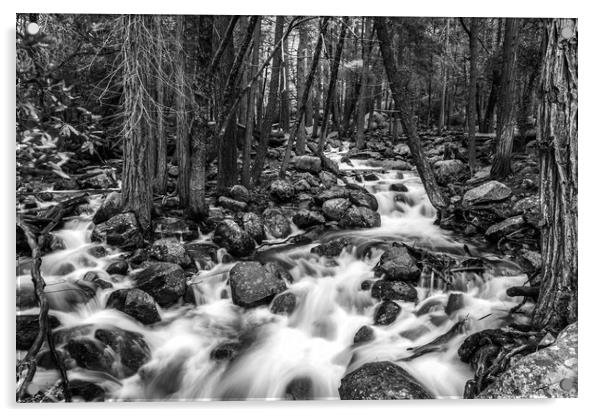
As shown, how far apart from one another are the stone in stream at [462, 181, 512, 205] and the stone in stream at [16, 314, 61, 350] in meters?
3.12

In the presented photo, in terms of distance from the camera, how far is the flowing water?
2.69 metres

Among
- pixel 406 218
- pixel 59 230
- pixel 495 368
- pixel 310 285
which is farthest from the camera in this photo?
pixel 406 218

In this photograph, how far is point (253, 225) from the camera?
3.41 m

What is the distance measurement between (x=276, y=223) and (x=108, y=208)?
126cm

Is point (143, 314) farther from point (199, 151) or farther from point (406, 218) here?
point (406, 218)

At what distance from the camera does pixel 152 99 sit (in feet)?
10.4

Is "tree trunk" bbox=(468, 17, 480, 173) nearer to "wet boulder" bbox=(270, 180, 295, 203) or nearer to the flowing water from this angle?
the flowing water

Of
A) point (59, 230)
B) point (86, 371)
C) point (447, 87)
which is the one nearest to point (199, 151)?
point (59, 230)

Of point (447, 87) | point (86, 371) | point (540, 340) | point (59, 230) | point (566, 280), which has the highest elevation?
point (447, 87)

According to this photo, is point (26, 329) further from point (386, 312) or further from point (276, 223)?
point (386, 312)

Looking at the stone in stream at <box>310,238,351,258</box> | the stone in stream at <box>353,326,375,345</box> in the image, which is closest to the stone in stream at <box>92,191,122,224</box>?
the stone in stream at <box>310,238,351,258</box>

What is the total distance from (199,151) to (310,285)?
5.47 feet

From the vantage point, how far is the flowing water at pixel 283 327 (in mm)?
2686

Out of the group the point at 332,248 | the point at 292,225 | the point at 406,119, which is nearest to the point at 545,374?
the point at 332,248
